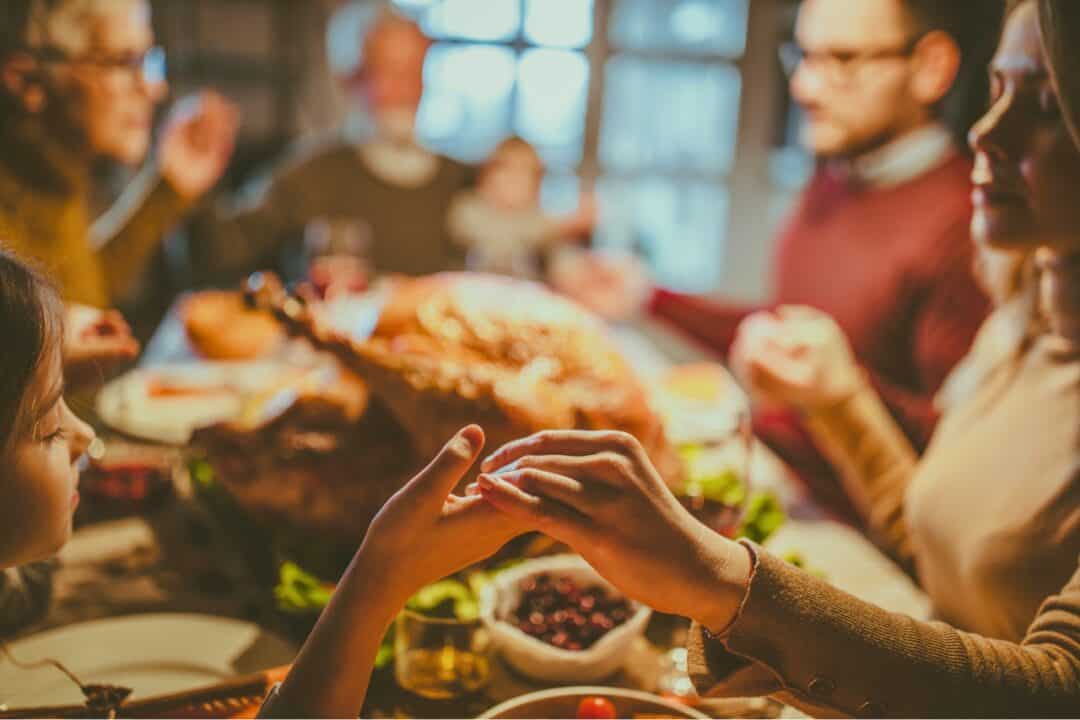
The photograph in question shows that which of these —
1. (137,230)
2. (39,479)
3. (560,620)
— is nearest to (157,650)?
(39,479)

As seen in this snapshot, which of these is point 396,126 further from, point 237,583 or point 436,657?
point 436,657

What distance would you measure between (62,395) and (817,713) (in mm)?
714

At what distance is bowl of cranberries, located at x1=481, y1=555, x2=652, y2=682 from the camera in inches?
36.0

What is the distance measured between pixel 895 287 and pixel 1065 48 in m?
1.43

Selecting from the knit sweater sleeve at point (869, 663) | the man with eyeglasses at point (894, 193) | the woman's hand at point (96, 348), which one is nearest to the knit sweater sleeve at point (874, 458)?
the man with eyeglasses at point (894, 193)

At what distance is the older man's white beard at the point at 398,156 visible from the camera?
361cm

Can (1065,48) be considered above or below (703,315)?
above

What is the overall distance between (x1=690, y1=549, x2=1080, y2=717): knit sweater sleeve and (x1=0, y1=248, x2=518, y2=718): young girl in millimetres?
218

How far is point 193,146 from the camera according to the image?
7.82 feet

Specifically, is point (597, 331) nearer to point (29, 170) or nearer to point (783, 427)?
point (783, 427)

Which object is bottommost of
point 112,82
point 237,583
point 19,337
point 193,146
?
point 237,583

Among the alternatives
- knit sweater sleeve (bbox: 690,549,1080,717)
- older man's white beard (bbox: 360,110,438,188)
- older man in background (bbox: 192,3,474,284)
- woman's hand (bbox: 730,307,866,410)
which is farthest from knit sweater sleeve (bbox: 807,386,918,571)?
older man's white beard (bbox: 360,110,438,188)

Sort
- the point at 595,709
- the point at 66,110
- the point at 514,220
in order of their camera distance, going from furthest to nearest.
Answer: the point at 514,220 < the point at 66,110 < the point at 595,709

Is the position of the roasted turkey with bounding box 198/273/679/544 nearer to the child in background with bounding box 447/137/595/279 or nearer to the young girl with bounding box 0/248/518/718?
the young girl with bounding box 0/248/518/718
